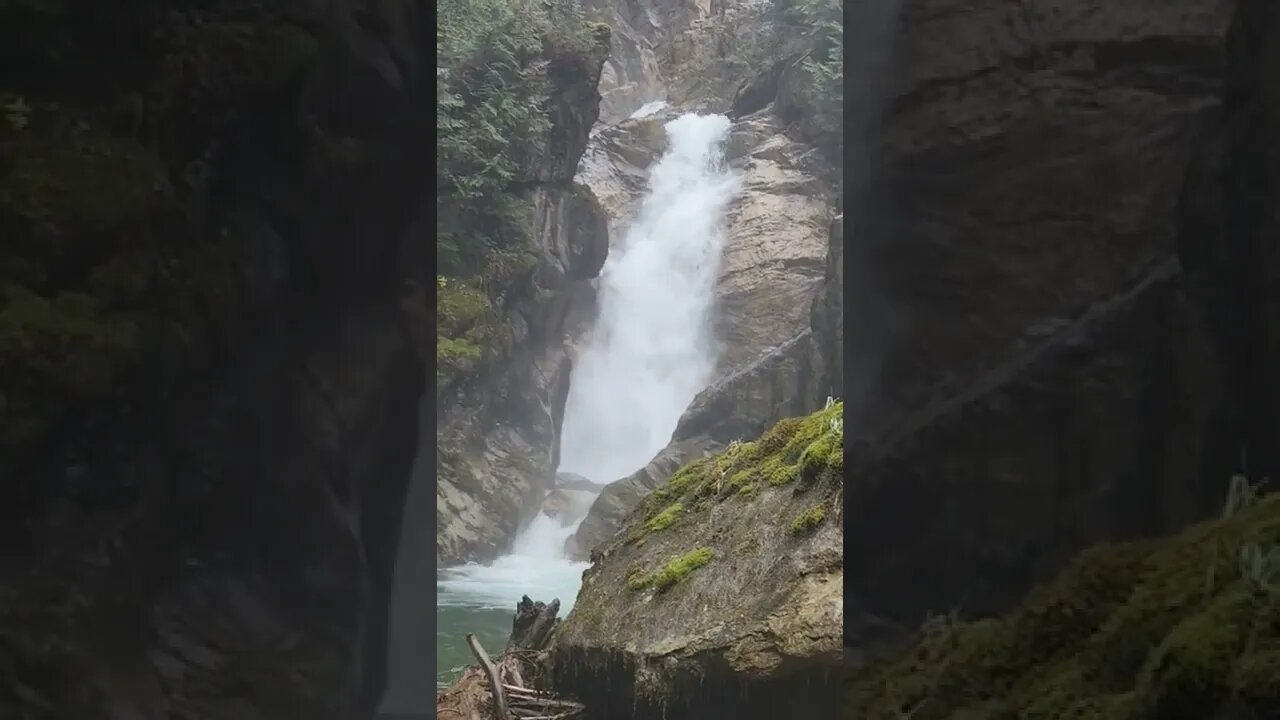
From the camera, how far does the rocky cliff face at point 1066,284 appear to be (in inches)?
63.7

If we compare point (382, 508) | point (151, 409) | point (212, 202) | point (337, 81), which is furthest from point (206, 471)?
point (337, 81)

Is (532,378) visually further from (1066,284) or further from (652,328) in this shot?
(1066,284)

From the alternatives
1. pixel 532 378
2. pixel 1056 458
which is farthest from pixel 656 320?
pixel 1056 458

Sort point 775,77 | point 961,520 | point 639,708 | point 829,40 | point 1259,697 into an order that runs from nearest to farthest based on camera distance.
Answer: point 1259,697 < point 961,520 < point 639,708 < point 829,40 < point 775,77

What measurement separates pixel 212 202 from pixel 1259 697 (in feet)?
Answer: 5.63

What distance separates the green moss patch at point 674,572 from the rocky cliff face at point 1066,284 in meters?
1.89

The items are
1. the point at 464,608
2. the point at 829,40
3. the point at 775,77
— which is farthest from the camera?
the point at 775,77

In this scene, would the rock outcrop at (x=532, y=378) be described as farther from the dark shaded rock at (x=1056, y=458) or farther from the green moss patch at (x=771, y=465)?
the dark shaded rock at (x=1056, y=458)

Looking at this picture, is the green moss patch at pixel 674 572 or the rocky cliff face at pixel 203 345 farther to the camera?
the green moss patch at pixel 674 572

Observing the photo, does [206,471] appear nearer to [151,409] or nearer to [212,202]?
[151,409]

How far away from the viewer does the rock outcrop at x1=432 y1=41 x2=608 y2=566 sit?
318 inches

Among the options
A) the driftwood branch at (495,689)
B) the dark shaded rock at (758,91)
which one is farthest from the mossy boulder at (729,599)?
the dark shaded rock at (758,91)

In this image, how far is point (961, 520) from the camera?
5.58 feet

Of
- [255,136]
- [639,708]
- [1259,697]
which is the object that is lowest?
[639,708]
